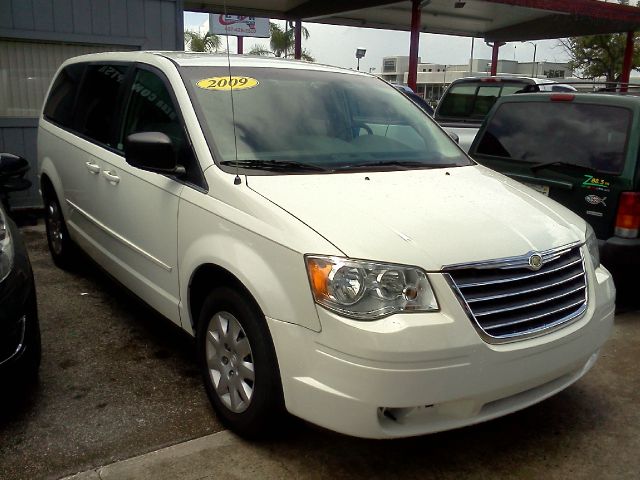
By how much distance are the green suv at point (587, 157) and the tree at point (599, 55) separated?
28.5m

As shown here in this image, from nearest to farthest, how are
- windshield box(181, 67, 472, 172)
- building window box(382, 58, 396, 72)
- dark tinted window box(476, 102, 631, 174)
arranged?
windshield box(181, 67, 472, 172) → dark tinted window box(476, 102, 631, 174) → building window box(382, 58, 396, 72)

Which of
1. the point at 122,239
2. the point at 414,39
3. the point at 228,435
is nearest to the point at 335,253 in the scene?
the point at 228,435

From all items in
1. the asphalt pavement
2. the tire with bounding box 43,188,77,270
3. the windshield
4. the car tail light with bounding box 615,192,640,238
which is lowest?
the asphalt pavement

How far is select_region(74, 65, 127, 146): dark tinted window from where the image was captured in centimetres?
417

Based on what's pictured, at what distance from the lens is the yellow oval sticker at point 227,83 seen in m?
3.39

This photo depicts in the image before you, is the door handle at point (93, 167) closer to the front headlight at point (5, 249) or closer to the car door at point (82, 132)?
the car door at point (82, 132)

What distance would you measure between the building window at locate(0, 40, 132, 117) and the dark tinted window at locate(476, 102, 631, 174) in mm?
5059

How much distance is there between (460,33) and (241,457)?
22.4 m

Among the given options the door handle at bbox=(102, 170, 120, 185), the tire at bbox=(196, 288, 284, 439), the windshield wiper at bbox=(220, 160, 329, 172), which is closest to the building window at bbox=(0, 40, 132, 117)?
the door handle at bbox=(102, 170, 120, 185)

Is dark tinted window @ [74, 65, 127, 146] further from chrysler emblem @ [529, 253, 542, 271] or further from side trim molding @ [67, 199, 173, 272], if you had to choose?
chrysler emblem @ [529, 253, 542, 271]

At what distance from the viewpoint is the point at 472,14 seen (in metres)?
18.7

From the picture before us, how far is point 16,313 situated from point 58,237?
2669 millimetres

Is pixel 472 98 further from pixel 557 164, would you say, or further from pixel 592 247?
pixel 592 247

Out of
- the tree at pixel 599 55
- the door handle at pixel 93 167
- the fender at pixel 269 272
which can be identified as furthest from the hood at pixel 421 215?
the tree at pixel 599 55
